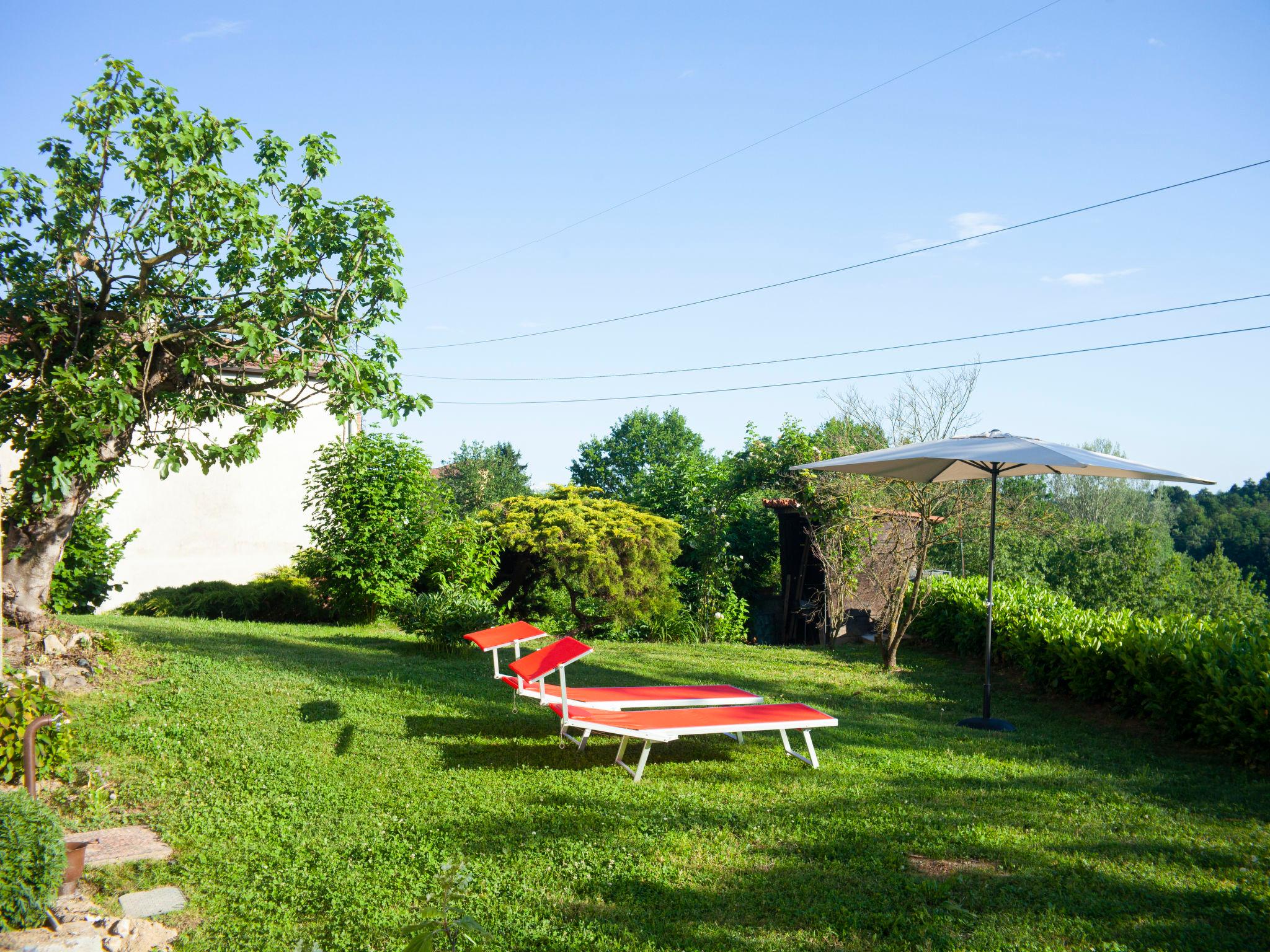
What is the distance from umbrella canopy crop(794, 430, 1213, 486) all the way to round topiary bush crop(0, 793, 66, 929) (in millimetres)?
6297

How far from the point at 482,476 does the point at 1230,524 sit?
153 feet

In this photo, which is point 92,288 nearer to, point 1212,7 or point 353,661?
point 353,661

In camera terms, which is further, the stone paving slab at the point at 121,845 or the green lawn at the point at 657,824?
the stone paving slab at the point at 121,845

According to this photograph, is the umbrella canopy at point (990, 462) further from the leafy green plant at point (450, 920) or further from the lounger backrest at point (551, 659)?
the leafy green plant at point (450, 920)

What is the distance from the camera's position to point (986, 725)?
7492 mm

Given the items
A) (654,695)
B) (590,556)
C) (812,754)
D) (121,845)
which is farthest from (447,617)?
(121,845)

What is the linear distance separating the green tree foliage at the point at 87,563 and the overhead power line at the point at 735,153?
43.8 ft

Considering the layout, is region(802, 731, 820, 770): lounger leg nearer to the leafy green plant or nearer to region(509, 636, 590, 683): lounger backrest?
region(509, 636, 590, 683): lounger backrest

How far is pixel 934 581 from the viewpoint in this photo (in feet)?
42.0

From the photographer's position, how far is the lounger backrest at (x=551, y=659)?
571 cm

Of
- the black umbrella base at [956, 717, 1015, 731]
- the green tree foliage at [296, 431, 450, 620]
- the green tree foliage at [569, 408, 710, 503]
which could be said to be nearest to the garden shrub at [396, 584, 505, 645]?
the green tree foliage at [296, 431, 450, 620]

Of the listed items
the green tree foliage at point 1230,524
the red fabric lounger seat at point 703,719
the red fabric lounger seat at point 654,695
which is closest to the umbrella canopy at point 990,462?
the red fabric lounger seat at point 654,695

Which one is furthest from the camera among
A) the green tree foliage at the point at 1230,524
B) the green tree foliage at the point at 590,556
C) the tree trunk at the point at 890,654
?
the green tree foliage at the point at 1230,524

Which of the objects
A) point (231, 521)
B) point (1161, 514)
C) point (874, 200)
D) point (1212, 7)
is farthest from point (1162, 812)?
point (1161, 514)
